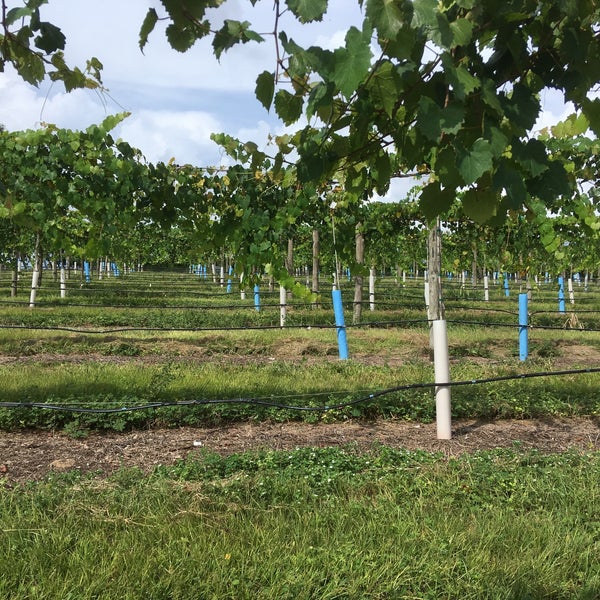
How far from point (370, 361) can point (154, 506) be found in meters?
5.79

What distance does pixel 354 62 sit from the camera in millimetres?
1142

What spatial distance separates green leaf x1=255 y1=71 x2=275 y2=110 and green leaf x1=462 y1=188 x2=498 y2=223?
64 cm

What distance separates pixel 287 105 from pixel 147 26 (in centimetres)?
42

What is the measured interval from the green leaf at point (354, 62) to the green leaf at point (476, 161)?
0.33 meters

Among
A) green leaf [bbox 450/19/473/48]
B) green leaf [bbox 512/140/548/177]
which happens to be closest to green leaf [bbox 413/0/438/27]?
green leaf [bbox 450/19/473/48]

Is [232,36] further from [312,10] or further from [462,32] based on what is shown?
[462,32]

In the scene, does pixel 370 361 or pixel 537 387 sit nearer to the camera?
pixel 537 387

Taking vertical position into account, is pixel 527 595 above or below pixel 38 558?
below

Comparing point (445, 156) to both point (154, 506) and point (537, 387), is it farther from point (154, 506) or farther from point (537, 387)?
point (537, 387)

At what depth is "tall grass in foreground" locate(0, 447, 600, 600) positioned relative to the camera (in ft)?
7.34

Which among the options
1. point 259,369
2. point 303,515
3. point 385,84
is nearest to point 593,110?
point 385,84

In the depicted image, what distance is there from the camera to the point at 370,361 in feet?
27.6

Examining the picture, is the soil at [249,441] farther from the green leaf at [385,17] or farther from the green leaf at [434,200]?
→ the green leaf at [385,17]

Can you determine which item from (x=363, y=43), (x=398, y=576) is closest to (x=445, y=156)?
(x=363, y=43)
